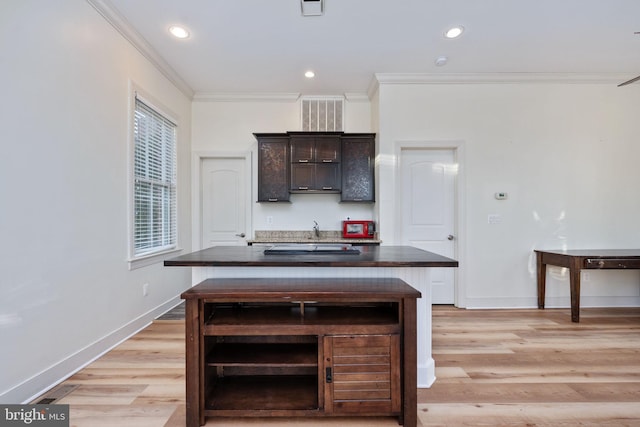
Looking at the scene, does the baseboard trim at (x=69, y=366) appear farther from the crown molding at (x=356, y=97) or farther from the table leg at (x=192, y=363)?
the crown molding at (x=356, y=97)

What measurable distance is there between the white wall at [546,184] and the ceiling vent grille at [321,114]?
36.6 inches

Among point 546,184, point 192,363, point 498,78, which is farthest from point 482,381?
point 498,78

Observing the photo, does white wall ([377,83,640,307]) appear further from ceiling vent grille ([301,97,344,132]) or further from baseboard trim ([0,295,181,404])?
baseboard trim ([0,295,181,404])

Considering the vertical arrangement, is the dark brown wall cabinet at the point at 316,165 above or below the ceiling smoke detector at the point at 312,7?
below

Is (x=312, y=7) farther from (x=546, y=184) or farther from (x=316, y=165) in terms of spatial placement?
(x=546, y=184)

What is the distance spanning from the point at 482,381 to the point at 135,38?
4.16 m

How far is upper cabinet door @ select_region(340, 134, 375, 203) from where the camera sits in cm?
399

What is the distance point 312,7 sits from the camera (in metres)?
2.47

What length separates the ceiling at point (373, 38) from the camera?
2.50m

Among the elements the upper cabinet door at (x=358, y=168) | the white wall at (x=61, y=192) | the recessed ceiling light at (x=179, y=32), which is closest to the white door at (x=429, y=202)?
the upper cabinet door at (x=358, y=168)

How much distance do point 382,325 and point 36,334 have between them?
84.6 inches

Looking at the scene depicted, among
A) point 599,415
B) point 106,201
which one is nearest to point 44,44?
point 106,201

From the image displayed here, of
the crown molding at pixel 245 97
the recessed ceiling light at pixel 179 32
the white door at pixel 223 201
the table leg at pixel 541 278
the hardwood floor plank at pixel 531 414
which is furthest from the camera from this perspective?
the white door at pixel 223 201

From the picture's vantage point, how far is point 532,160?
369 cm
